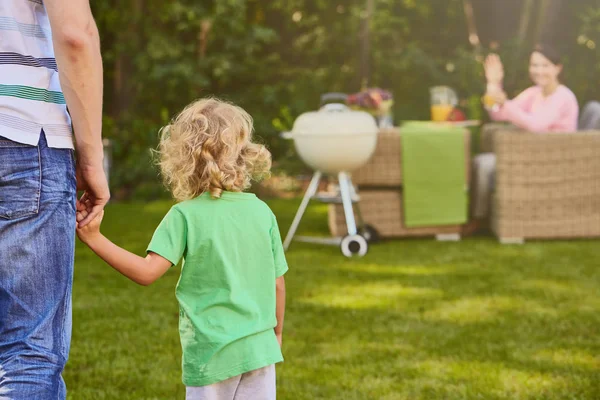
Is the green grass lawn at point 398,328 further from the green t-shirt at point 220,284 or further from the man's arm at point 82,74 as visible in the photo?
the man's arm at point 82,74

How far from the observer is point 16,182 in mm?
1322

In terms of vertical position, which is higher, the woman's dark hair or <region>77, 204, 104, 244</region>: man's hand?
<region>77, 204, 104, 244</region>: man's hand

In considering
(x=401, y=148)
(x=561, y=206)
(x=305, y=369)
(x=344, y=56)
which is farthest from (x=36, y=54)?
(x=344, y=56)

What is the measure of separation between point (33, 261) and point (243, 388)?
46 cm

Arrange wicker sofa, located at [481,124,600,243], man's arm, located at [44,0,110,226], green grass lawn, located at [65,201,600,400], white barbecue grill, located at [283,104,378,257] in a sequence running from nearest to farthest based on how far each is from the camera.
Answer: man's arm, located at [44,0,110,226] → green grass lawn, located at [65,201,600,400] → white barbecue grill, located at [283,104,378,257] → wicker sofa, located at [481,124,600,243]

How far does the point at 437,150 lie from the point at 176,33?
15.7ft

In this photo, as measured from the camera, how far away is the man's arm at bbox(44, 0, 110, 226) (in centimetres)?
130

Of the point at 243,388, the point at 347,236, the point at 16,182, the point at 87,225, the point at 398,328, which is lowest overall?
the point at 347,236

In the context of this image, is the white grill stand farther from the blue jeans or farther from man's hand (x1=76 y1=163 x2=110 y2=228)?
the blue jeans

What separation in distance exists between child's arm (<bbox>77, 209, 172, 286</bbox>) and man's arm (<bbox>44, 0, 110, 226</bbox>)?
81 millimetres

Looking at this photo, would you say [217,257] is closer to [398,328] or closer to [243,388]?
[243,388]

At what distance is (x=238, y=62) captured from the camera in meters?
9.12

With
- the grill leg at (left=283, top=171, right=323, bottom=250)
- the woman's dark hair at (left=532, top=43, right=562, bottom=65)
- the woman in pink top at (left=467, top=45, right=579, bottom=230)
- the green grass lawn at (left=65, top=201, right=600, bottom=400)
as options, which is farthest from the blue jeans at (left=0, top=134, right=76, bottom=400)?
the woman's dark hair at (left=532, top=43, right=562, bottom=65)

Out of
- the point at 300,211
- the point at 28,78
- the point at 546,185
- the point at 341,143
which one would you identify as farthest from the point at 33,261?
the point at 546,185
